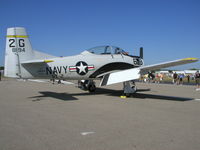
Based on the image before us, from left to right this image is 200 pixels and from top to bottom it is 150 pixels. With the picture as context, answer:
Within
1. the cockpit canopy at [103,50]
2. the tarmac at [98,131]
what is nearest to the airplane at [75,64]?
the cockpit canopy at [103,50]

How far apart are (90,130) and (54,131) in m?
0.80

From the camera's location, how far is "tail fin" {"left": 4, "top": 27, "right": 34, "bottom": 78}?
8.15m

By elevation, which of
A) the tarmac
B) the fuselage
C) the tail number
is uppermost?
the tail number

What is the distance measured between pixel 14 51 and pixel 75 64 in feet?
9.75

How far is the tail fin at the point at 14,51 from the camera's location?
26.7 ft

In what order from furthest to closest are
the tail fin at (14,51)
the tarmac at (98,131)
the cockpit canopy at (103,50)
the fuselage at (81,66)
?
the cockpit canopy at (103,50)
the fuselage at (81,66)
the tail fin at (14,51)
the tarmac at (98,131)

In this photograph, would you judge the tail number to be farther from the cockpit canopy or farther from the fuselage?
the cockpit canopy

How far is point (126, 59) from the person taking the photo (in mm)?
10398

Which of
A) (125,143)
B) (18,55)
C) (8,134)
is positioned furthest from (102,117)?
(18,55)

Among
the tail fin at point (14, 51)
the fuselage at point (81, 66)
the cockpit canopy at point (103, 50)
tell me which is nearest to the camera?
the tail fin at point (14, 51)

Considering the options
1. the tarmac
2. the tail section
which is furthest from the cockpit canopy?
the tarmac

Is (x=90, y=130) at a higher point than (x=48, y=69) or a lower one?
lower

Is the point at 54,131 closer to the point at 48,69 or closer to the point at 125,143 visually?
the point at 125,143

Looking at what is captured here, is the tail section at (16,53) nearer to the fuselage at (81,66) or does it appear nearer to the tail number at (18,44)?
the tail number at (18,44)
